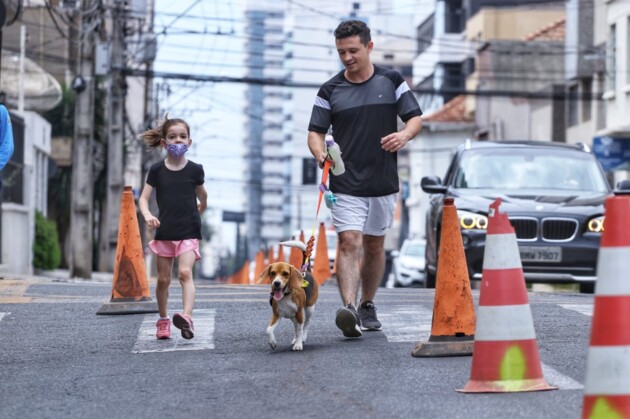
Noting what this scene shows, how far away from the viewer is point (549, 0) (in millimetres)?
75000

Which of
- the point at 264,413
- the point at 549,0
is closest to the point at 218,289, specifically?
the point at 264,413

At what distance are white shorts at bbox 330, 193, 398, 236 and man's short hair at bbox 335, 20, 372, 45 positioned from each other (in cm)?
105

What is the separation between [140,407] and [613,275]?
8.51ft

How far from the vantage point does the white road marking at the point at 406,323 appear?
32.6ft

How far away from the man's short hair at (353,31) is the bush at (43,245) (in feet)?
85.3

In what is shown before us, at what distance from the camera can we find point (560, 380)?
7.51m

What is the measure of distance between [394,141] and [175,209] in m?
1.63

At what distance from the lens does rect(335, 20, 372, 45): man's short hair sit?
997 centimetres

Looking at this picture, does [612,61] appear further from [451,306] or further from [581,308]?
[451,306]

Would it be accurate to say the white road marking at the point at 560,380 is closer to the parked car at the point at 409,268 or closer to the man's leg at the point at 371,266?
the man's leg at the point at 371,266

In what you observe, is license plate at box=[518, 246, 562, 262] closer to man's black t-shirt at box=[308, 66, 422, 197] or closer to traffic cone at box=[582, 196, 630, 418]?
man's black t-shirt at box=[308, 66, 422, 197]

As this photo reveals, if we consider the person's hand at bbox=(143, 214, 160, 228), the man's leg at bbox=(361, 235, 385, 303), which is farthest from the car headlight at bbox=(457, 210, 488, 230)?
the person's hand at bbox=(143, 214, 160, 228)

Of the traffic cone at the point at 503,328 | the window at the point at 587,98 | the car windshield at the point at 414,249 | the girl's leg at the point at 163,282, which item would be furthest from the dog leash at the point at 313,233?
the window at the point at 587,98

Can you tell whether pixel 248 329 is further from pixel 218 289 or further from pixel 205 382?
pixel 218 289
